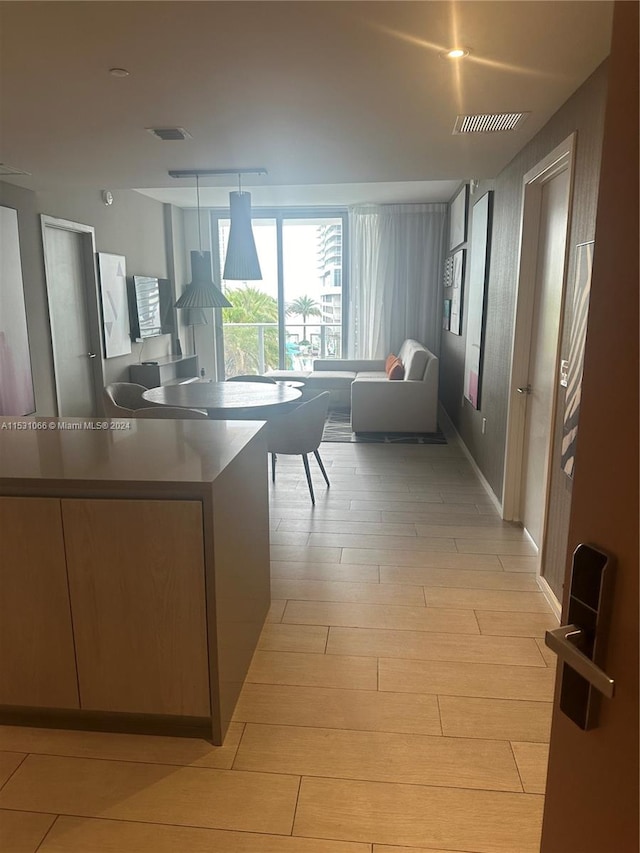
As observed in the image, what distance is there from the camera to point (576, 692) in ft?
2.51

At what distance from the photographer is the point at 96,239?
5539 mm

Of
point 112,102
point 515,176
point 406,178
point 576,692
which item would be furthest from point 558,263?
point 576,692

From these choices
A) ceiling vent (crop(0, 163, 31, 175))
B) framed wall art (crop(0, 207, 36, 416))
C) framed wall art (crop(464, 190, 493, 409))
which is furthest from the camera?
framed wall art (crop(464, 190, 493, 409))

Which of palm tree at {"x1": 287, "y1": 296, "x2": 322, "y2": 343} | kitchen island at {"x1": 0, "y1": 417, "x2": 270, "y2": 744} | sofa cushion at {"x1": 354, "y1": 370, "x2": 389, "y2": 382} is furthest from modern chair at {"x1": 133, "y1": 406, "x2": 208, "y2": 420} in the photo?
palm tree at {"x1": 287, "y1": 296, "x2": 322, "y2": 343}

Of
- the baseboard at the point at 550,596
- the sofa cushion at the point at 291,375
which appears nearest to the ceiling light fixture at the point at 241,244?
the sofa cushion at the point at 291,375

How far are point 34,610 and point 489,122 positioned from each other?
2986 mm

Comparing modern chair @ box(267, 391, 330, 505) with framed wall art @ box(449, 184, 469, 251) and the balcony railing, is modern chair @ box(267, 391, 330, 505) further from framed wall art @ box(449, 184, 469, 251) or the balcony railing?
the balcony railing

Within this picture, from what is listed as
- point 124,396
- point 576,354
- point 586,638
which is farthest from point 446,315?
point 586,638

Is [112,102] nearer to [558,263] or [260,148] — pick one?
[260,148]

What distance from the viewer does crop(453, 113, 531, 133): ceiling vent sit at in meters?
2.79

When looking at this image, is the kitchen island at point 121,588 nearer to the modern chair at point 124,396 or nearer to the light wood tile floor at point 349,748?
the light wood tile floor at point 349,748

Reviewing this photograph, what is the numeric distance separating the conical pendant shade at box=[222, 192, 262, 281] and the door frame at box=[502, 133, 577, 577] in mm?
2267

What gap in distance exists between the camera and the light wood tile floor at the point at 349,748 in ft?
5.08

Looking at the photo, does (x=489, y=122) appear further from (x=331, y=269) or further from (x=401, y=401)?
(x=331, y=269)
